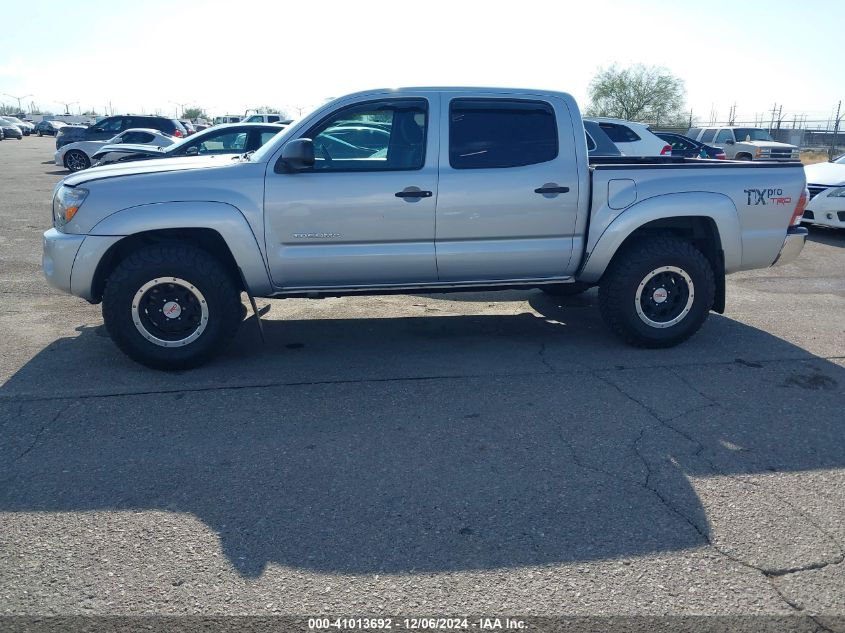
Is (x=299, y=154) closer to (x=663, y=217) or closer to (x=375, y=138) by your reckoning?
(x=375, y=138)

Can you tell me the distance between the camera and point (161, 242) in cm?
543

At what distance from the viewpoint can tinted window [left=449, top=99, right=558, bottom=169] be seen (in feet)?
18.4

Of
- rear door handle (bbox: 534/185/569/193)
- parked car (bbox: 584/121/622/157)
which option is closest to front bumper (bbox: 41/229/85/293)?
rear door handle (bbox: 534/185/569/193)

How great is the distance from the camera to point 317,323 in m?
6.89

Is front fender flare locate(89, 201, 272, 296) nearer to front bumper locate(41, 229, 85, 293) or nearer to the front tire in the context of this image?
front bumper locate(41, 229, 85, 293)

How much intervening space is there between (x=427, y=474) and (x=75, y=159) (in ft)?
76.4

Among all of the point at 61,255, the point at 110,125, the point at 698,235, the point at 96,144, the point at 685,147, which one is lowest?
the point at 61,255

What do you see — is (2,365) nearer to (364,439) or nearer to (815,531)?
(364,439)

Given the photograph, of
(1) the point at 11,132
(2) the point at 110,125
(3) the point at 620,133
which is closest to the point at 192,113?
(1) the point at 11,132

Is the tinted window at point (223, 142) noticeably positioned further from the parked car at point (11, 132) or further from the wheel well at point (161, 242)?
the parked car at point (11, 132)

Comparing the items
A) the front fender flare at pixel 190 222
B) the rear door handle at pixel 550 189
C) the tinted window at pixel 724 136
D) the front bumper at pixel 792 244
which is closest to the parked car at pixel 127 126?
the tinted window at pixel 724 136

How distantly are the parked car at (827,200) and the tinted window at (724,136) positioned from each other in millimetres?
13317

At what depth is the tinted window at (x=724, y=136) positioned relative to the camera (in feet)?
81.6

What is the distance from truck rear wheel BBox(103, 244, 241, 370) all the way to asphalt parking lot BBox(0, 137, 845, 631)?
0.64 feet
